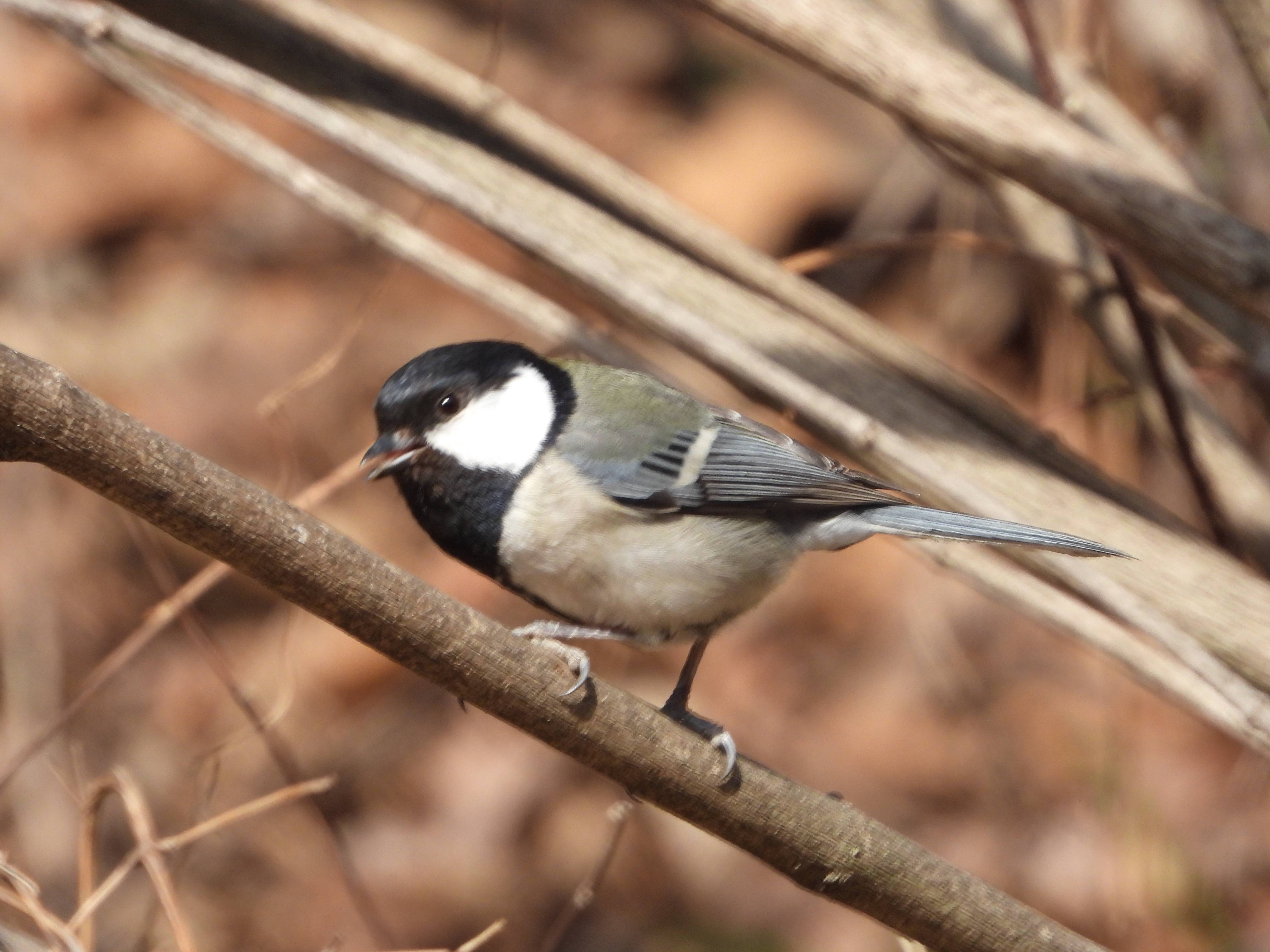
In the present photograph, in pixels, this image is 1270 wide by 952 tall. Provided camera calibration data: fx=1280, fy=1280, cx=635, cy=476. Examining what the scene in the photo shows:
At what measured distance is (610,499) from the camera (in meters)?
1.88

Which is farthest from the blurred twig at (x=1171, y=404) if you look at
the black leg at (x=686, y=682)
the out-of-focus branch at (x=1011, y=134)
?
the black leg at (x=686, y=682)

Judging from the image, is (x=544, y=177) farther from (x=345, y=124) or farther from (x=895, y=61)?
(x=895, y=61)

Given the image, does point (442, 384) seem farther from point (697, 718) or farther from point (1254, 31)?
point (1254, 31)

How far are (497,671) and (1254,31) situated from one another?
1238 millimetres

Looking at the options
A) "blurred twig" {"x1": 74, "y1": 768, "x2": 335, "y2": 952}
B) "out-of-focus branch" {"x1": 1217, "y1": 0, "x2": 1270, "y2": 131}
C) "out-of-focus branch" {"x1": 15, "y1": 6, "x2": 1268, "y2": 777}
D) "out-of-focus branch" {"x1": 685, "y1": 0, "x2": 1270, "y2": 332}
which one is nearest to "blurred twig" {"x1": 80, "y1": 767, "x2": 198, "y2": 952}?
"blurred twig" {"x1": 74, "y1": 768, "x2": 335, "y2": 952}

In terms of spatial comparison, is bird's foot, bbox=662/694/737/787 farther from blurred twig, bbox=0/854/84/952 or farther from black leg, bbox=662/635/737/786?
blurred twig, bbox=0/854/84/952

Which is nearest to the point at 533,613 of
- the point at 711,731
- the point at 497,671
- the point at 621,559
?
the point at 621,559

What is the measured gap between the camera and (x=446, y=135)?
2143mm

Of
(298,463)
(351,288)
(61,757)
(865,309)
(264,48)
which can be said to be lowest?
(61,757)

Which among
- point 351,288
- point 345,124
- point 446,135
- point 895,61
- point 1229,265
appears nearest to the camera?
point 1229,265

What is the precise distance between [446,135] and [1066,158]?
100 cm

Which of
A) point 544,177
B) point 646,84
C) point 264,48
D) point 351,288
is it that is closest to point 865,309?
point 646,84

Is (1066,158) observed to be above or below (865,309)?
above

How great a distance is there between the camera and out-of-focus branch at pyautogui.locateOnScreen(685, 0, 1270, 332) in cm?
165
